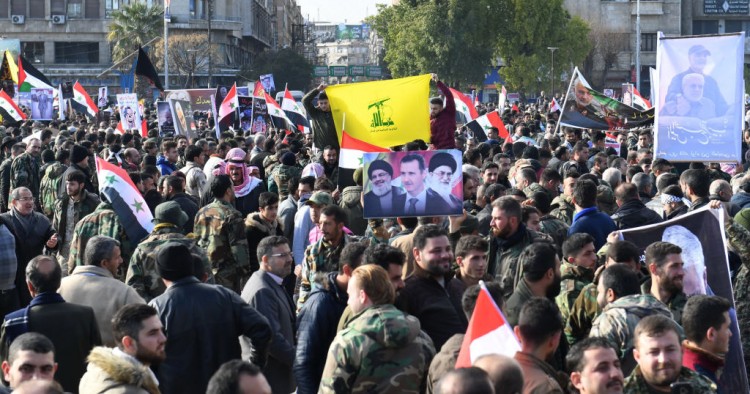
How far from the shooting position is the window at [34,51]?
8712 cm

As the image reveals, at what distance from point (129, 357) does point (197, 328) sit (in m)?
1.31

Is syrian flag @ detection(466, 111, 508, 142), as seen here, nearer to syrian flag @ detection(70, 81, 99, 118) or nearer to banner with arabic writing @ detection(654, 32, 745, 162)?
banner with arabic writing @ detection(654, 32, 745, 162)

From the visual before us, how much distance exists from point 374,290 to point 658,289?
68.5 inches

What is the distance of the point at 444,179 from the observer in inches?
348

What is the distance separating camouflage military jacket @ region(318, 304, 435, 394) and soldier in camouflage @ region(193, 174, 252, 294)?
13.0ft

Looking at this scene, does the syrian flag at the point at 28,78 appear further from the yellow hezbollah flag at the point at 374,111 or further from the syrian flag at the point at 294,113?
the yellow hezbollah flag at the point at 374,111

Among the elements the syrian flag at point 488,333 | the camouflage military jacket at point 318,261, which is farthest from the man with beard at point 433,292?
the syrian flag at point 488,333

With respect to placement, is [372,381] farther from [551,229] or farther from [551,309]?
[551,229]

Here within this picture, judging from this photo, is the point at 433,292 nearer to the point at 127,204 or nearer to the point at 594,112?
the point at 127,204

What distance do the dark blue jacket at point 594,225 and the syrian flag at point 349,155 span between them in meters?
3.30

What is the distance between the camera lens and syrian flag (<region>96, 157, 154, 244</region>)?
9625mm

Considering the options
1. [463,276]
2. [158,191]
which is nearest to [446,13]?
[158,191]

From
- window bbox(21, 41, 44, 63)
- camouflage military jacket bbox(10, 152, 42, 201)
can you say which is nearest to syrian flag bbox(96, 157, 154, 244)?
camouflage military jacket bbox(10, 152, 42, 201)

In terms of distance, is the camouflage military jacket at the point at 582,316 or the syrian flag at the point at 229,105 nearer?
the camouflage military jacket at the point at 582,316
